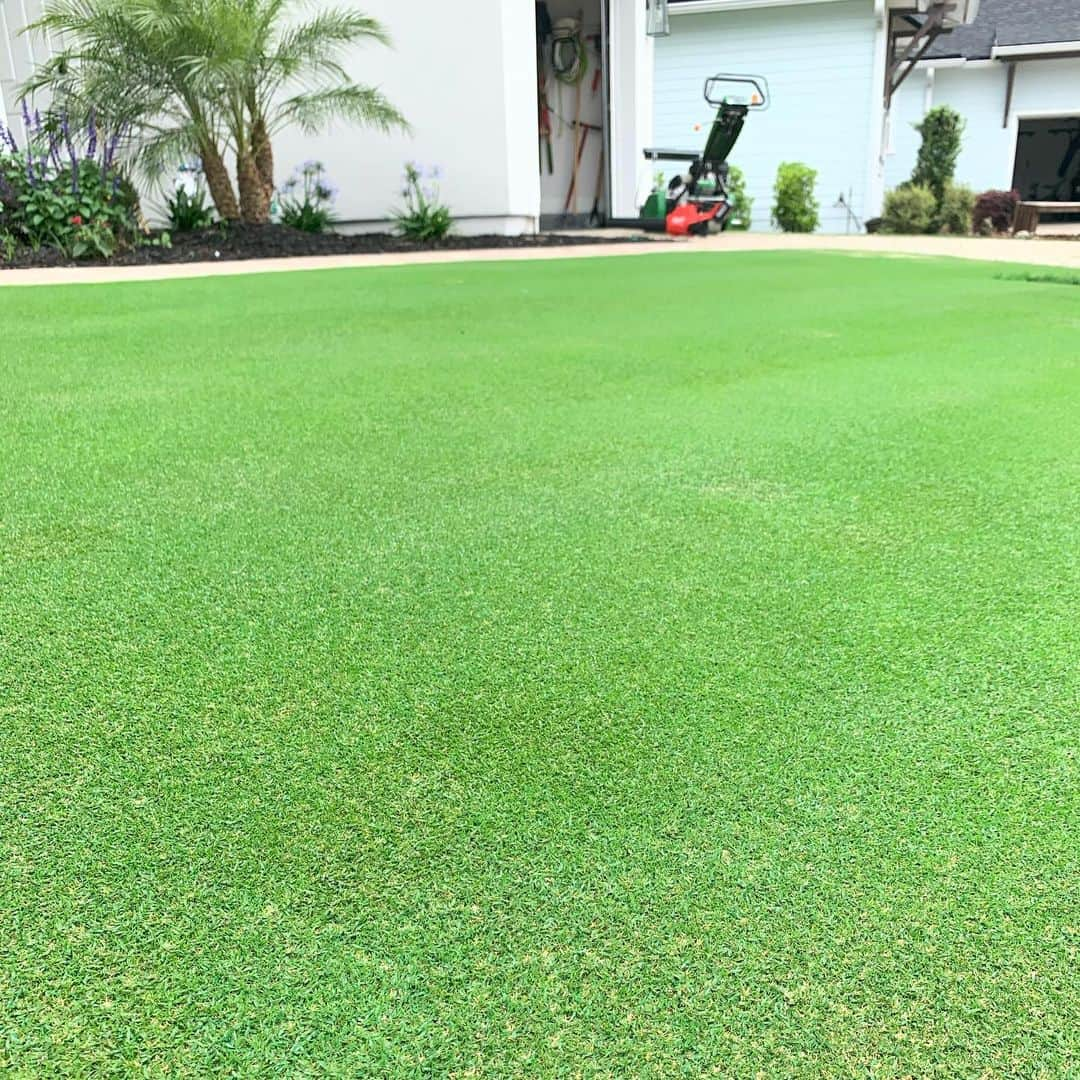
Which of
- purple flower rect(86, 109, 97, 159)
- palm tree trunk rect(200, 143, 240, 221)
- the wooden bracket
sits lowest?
palm tree trunk rect(200, 143, 240, 221)

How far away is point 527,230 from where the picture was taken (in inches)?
380

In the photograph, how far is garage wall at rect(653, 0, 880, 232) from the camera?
13852mm

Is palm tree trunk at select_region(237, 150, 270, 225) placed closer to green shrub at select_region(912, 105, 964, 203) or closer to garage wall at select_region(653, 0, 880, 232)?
garage wall at select_region(653, 0, 880, 232)

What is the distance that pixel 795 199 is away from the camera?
13586mm

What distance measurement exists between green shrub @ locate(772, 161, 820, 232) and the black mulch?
5.33 metres

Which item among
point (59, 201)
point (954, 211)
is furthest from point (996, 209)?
point (59, 201)

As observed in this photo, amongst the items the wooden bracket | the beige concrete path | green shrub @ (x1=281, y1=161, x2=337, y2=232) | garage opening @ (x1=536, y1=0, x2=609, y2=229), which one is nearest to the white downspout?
the wooden bracket

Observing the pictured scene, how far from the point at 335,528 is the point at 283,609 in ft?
1.24

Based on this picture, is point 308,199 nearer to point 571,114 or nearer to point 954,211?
point 571,114

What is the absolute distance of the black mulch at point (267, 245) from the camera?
6.75 meters

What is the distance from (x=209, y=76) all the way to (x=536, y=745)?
7.52 meters

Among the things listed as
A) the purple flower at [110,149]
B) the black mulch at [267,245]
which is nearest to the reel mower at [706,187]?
the black mulch at [267,245]

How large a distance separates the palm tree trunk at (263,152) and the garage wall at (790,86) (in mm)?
7926

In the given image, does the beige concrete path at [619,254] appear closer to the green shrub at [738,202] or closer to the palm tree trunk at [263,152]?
the palm tree trunk at [263,152]
